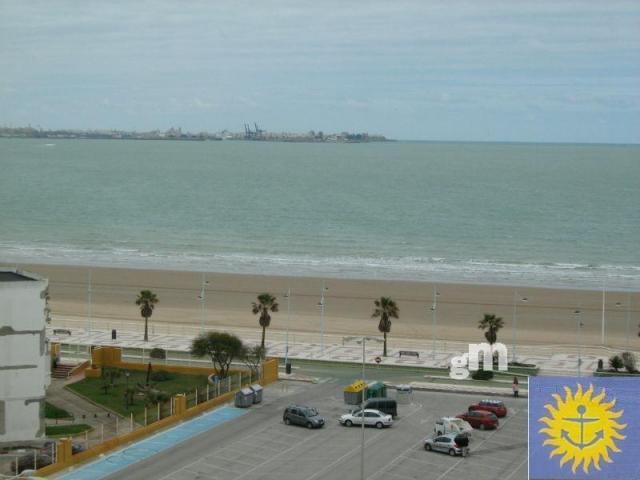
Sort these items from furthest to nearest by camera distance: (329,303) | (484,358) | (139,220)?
1. (139,220)
2. (329,303)
3. (484,358)

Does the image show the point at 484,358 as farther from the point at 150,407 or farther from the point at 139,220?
the point at 139,220

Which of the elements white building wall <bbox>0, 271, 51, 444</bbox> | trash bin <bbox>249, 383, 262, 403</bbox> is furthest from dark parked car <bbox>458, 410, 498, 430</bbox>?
white building wall <bbox>0, 271, 51, 444</bbox>

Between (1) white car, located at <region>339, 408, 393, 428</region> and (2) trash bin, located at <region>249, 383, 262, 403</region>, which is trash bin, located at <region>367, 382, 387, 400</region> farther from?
(2) trash bin, located at <region>249, 383, 262, 403</region>

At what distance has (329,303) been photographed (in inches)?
2704

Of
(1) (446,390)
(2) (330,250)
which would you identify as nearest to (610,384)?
(1) (446,390)

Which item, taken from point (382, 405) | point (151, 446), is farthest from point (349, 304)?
point (151, 446)

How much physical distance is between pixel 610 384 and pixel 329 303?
142 feet

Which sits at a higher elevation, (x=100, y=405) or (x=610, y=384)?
(x=610, y=384)

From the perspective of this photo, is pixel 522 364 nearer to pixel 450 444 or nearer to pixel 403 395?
pixel 403 395

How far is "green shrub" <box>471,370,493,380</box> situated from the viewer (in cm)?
4706

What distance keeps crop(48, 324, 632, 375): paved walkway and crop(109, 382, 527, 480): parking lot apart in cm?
978

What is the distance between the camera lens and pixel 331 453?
114ft

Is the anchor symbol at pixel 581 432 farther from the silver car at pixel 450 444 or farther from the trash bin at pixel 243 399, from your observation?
the trash bin at pixel 243 399

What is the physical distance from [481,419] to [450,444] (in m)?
3.47
